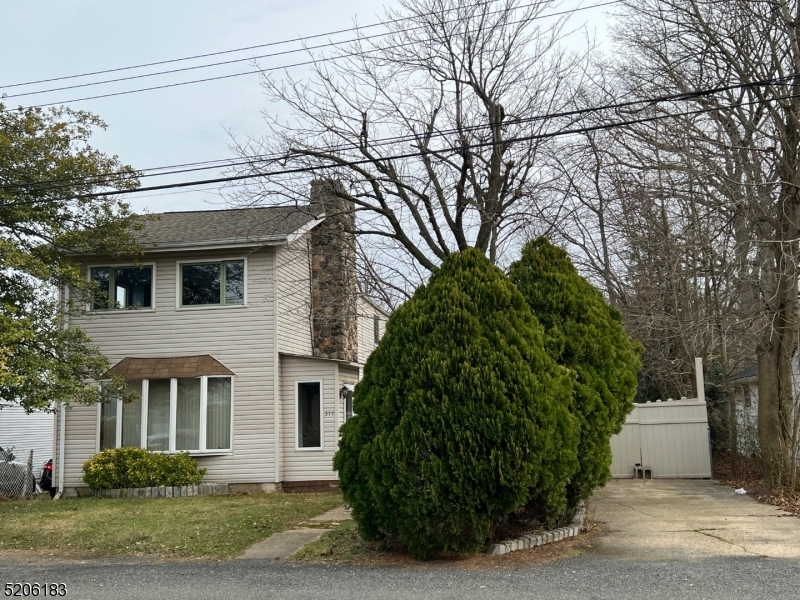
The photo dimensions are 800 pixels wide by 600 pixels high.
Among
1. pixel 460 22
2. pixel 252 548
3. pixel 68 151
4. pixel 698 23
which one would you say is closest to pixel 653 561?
pixel 252 548

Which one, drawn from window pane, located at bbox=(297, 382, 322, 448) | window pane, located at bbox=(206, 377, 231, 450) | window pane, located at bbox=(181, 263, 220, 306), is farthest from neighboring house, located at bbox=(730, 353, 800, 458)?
window pane, located at bbox=(181, 263, 220, 306)

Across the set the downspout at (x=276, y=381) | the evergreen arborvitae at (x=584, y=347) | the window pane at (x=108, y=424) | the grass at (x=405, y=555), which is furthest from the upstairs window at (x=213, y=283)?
the grass at (x=405, y=555)

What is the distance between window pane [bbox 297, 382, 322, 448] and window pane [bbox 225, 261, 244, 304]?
91.6 inches

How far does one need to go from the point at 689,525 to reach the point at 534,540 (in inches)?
103

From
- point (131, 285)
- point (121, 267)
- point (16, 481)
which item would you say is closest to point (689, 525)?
point (131, 285)

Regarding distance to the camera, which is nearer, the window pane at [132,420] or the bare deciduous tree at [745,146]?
the bare deciduous tree at [745,146]

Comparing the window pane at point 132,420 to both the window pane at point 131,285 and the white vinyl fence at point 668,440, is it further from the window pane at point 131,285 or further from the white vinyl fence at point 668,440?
the white vinyl fence at point 668,440

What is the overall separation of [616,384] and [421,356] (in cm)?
308

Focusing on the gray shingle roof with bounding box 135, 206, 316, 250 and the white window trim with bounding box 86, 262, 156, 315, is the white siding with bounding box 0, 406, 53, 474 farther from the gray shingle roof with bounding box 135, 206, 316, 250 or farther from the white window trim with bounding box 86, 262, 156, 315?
the gray shingle roof with bounding box 135, 206, 316, 250

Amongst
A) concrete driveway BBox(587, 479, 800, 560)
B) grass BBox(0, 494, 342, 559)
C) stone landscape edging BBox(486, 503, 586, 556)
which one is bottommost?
grass BBox(0, 494, 342, 559)

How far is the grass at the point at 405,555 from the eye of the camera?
747 centimetres

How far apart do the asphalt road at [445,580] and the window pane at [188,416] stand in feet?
26.1

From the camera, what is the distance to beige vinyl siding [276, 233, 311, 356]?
16.3 m

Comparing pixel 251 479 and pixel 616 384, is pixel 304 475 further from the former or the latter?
pixel 616 384
